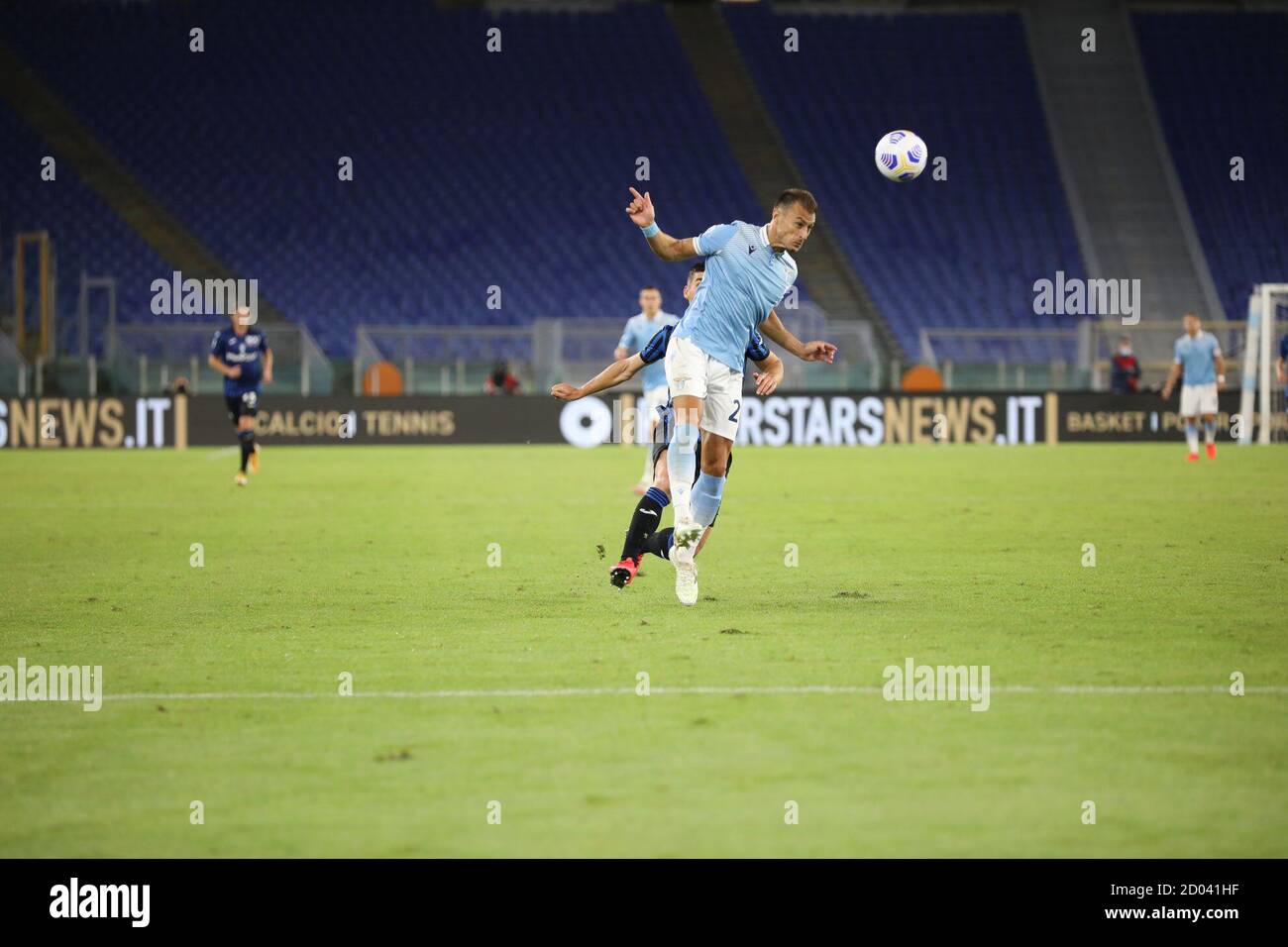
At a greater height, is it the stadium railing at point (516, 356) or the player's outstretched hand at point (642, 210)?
the stadium railing at point (516, 356)

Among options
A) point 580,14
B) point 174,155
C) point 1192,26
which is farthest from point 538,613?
point 1192,26

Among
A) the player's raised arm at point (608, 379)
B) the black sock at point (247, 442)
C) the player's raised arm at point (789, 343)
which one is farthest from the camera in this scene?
the black sock at point (247, 442)

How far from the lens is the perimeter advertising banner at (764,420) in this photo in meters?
33.2

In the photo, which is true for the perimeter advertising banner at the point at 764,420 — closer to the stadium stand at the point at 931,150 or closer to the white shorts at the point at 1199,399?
the stadium stand at the point at 931,150

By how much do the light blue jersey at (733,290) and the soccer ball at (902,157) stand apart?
342 cm

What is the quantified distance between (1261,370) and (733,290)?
83.7 ft

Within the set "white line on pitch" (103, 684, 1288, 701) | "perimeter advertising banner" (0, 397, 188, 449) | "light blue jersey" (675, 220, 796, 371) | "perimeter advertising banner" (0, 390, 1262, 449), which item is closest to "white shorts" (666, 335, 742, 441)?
"light blue jersey" (675, 220, 796, 371)

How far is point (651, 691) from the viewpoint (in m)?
6.50

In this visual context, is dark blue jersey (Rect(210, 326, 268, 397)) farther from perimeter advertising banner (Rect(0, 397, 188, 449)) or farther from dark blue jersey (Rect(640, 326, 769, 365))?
dark blue jersey (Rect(640, 326, 769, 365))

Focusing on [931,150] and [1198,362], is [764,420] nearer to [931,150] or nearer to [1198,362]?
[1198,362]

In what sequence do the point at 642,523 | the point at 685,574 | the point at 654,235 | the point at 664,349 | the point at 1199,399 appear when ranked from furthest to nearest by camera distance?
the point at 1199,399 → the point at 664,349 → the point at 642,523 → the point at 685,574 → the point at 654,235

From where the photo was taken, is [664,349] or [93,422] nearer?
[664,349]

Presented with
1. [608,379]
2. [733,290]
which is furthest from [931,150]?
[733,290]

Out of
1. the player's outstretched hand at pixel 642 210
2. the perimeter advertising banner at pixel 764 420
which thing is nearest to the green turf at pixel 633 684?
the player's outstretched hand at pixel 642 210
